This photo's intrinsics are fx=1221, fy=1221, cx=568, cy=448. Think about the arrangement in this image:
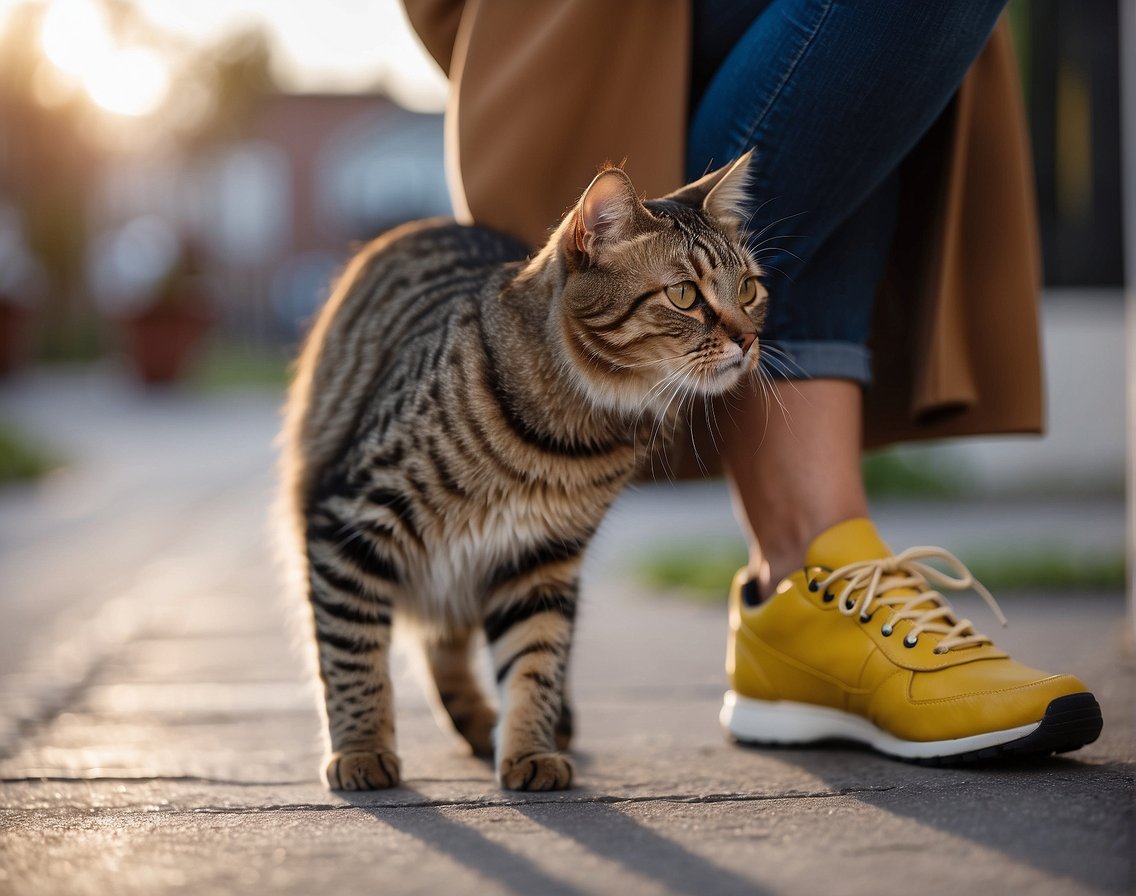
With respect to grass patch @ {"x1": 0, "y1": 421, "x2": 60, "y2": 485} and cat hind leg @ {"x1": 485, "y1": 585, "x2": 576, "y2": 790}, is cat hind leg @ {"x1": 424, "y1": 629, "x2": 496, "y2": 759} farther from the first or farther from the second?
grass patch @ {"x1": 0, "y1": 421, "x2": 60, "y2": 485}

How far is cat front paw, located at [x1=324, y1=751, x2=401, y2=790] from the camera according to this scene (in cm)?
160

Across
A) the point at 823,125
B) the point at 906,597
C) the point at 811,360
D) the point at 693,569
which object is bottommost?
the point at 693,569

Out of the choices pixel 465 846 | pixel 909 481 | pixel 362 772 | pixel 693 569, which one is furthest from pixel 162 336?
pixel 465 846

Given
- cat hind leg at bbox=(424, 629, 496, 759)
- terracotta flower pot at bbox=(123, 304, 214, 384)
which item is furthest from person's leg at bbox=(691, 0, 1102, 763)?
terracotta flower pot at bbox=(123, 304, 214, 384)

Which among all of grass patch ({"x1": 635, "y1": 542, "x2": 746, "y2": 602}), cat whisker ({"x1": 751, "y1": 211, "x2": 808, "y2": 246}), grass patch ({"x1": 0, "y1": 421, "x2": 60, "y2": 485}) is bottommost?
grass patch ({"x1": 0, "y1": 421, "x2": 60, "y2": 485})

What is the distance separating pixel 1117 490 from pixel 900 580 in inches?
166

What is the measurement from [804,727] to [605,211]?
788 mm

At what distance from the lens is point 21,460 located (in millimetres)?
6008

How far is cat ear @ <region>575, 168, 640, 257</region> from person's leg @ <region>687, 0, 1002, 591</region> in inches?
9.8

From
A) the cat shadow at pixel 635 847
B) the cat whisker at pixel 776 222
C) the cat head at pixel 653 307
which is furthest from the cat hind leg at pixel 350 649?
the cat whisker at pixel 776 222

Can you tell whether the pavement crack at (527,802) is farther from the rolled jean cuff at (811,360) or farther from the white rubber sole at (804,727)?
the rolled jean cuff at (811,360)

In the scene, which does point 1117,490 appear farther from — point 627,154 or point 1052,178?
point 627,154

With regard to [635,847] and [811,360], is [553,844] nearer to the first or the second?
[635,847]

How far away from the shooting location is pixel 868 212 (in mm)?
1938
